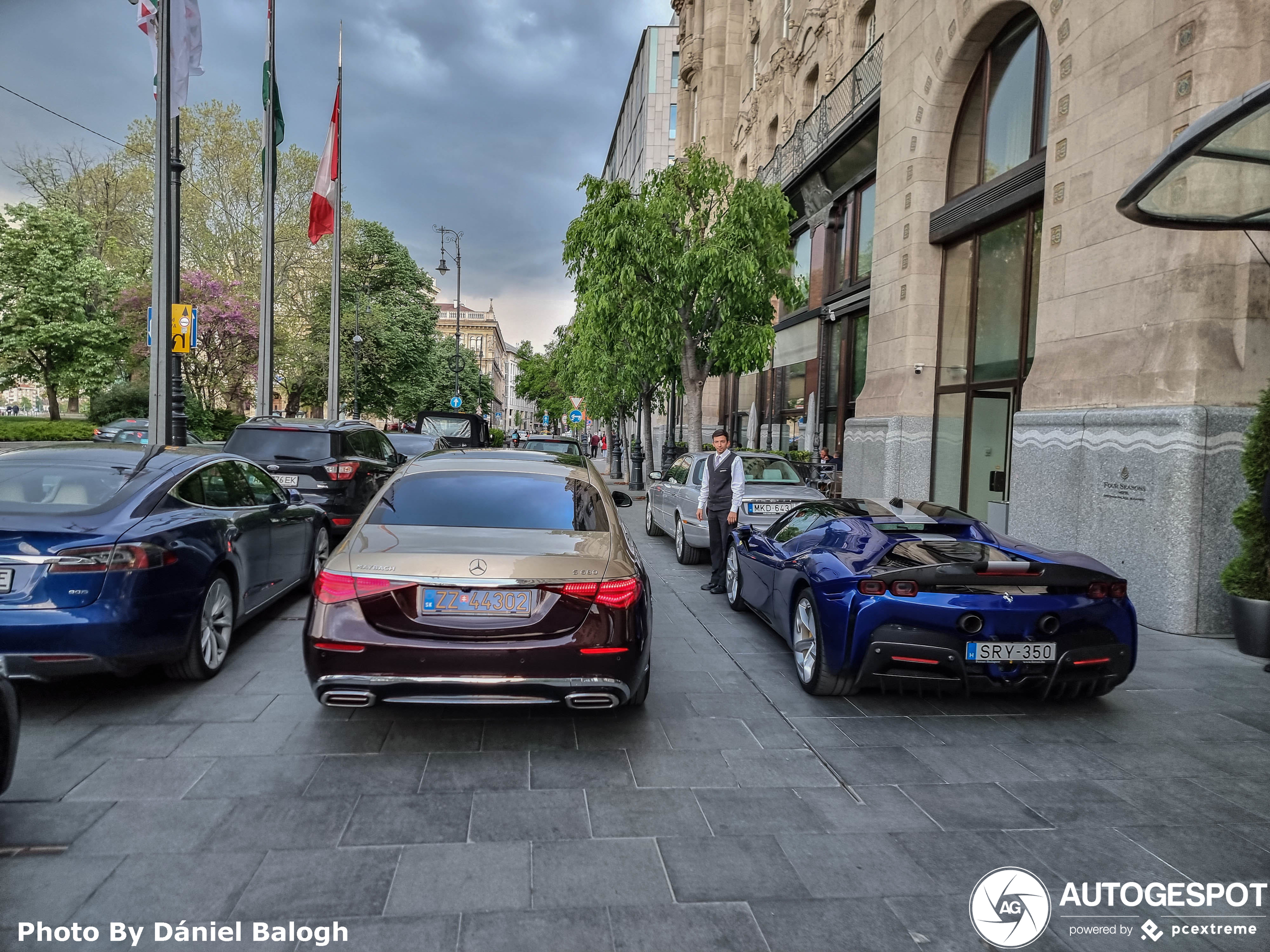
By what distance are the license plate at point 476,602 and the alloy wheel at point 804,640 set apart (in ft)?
7.24

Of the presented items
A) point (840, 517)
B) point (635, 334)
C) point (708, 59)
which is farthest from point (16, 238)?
point (840, 517)

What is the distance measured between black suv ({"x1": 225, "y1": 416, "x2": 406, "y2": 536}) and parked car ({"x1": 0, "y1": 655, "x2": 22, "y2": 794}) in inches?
261

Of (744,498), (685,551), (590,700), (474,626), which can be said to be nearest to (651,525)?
(685,551)

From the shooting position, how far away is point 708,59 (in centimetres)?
3005

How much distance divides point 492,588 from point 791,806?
170cm

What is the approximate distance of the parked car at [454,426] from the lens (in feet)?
74.4

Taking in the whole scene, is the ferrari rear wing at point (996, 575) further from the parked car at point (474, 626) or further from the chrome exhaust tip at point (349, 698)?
the chrome exhaust tip at point (349, 698)

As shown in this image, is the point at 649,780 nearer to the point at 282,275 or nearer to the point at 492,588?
the point at 492,588

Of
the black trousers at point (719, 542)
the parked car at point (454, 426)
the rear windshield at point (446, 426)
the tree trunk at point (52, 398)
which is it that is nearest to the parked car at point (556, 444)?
the parked car at point (454, 426)

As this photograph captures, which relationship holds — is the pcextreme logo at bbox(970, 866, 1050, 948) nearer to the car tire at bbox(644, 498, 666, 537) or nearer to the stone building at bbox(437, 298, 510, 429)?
the car tire at bbox(644, 498, 666, 537)

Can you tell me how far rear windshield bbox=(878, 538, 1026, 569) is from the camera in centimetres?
478

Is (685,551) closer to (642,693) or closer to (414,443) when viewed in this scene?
(642,693)

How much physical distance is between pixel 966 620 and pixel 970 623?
0.03 m

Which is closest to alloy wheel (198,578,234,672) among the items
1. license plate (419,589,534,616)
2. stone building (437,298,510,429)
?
license plate (419,589,534,616)
